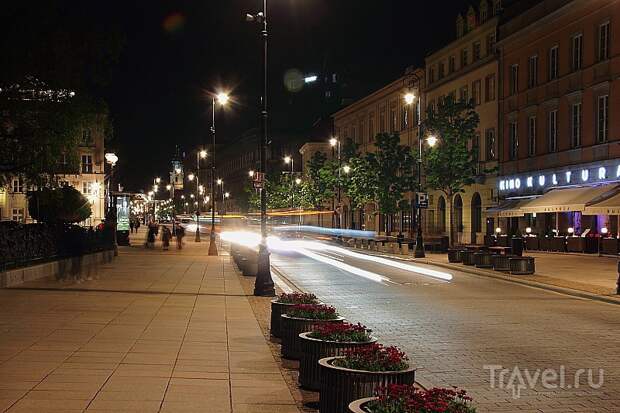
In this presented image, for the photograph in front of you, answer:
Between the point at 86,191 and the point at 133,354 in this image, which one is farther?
the point at 86,191

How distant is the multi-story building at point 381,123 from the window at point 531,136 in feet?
46.8

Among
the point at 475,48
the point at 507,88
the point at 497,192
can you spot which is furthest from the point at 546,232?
the point at 475,48

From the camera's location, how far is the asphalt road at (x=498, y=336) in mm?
9156

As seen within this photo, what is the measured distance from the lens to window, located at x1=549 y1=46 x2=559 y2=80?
153 feet

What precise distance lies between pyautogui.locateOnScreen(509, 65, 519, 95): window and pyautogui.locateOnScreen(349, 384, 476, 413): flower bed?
49.0 meters

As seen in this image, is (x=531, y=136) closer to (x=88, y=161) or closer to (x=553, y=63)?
(x=553, y=63)

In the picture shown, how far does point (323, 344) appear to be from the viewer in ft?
27.7

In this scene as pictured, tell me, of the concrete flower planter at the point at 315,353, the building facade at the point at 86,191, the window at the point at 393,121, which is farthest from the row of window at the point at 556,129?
the concrete flower planter at the point at 315,353

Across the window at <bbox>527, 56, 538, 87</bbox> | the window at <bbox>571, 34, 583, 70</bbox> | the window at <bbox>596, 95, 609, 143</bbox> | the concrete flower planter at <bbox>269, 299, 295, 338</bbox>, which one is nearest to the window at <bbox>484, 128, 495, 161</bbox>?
the window at <bbox>527, 56, 538, 87</bbox>

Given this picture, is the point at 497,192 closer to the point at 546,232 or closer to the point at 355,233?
the point at 546,232

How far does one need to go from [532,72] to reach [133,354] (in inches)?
1736

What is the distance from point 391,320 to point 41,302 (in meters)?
7.77

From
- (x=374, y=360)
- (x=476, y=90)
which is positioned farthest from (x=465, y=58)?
(x=374, y=360)

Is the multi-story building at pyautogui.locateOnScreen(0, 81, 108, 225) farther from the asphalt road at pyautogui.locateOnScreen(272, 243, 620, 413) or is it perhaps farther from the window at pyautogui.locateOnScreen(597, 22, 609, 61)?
the asphalt road at pyautogui.locateOnScreen(272, 243, 620, 413)
